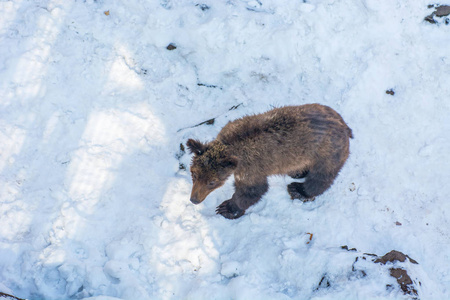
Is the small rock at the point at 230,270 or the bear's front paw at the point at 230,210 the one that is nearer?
the small rock at the point at 230,270

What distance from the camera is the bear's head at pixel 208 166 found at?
506 cm

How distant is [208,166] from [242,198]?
35.5 inches

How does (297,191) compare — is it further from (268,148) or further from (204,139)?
(204,139)

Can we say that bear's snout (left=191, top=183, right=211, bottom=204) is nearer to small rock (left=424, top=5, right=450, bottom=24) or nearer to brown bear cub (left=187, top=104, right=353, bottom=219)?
brown bear cub (left=187, top=104, right=353, bottom=219)

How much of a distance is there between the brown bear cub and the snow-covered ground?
0.88 metres

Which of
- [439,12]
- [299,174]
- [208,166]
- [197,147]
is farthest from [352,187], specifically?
[439,12]

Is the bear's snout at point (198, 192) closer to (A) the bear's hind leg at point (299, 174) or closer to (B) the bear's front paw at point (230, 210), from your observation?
(B) the bear's front paw at point (230, 210)

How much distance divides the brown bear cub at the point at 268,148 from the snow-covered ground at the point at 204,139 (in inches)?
34.7

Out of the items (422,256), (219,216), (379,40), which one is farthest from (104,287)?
(379,40)

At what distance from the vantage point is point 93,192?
5.72 metres

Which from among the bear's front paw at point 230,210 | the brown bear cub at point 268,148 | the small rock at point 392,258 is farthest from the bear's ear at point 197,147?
the small rock at point 392,258

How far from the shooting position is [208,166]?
5.10 m

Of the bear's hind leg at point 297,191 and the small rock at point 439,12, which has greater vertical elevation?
the small rock at point 439,12

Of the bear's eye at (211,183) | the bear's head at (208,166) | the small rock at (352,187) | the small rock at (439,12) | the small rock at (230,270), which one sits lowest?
the small rock at (230,270)
